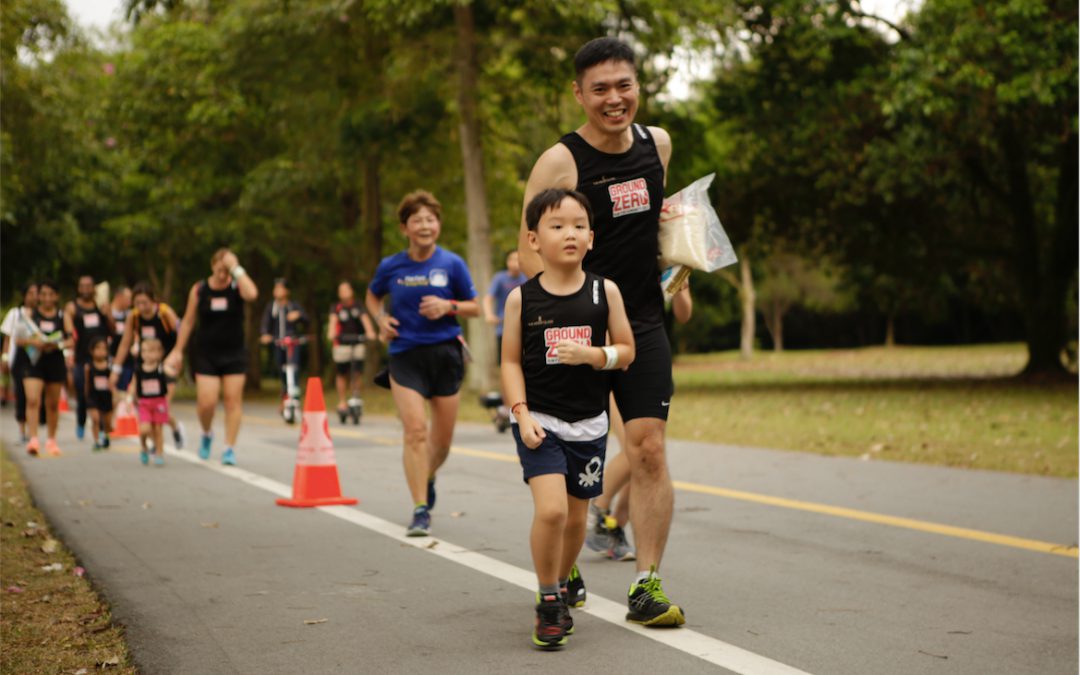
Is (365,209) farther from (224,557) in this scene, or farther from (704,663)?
(704,663)

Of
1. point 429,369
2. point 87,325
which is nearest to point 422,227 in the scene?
point 429,369

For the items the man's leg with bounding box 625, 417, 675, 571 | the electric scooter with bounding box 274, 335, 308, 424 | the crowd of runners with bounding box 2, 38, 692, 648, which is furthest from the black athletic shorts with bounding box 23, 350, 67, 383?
the man's leg with bounding box 625, 417, 675, 571

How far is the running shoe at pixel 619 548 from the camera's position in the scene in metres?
6.95

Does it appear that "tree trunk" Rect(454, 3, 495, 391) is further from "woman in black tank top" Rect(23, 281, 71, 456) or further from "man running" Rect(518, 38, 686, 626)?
"man running" Rect(518, 38, 686, 626)

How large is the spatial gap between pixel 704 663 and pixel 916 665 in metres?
0.72

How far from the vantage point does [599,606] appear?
5.71 m

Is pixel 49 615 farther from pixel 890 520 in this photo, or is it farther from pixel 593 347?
pixel 890 520

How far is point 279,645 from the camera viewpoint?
5.07m

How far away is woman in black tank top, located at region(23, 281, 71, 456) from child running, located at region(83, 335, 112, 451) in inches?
16.1

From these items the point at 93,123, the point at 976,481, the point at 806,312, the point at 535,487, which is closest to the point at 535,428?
the point at 535,487

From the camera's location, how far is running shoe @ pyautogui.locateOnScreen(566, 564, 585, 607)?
5.64 metres

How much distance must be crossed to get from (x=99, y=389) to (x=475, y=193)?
35.4ft

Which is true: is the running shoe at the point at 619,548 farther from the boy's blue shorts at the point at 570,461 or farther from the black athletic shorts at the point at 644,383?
the boy's blue shorts at the point at 570,461

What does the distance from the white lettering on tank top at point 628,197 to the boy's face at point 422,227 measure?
109 inches
